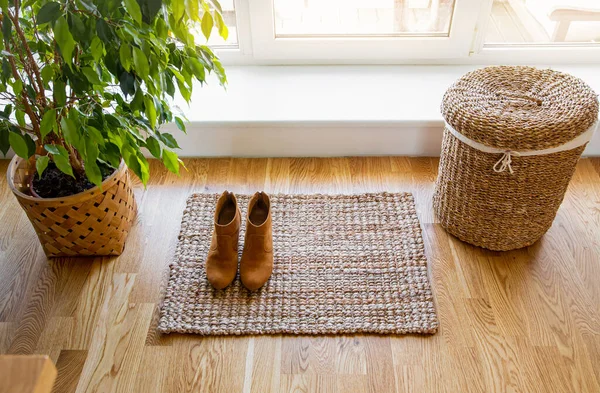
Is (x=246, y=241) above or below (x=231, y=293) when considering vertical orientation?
above

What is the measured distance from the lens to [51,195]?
58.1 inches

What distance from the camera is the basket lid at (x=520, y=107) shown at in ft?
4.43

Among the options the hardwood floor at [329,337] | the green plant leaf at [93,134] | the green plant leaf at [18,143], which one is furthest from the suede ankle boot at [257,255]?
the green plant leaf at [18,143]

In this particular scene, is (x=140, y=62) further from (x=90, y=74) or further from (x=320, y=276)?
(x=320, y=276)

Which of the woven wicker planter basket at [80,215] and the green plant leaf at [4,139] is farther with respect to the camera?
the woven wicker planter basket at [80,215]

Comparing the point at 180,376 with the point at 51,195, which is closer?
the point at 180,376

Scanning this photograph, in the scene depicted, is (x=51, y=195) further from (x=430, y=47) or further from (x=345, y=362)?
(x=430, y=47)

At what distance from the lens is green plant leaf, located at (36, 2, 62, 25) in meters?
0.94

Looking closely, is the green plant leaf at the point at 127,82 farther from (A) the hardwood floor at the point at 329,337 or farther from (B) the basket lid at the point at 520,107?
(B) the basket lid at the point at 520,107

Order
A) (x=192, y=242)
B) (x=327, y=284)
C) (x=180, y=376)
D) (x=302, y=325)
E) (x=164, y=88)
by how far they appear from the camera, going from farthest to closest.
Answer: (x=192, y=242), (x=327, y=284), (x=302, y=325), (x=180, y=376), (x=164, y=88)

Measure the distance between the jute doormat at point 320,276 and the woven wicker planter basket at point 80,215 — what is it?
0.20m

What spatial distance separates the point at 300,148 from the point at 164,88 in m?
0.94

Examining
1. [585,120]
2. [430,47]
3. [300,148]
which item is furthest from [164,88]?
[430,47]

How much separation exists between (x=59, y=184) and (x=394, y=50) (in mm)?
1366
